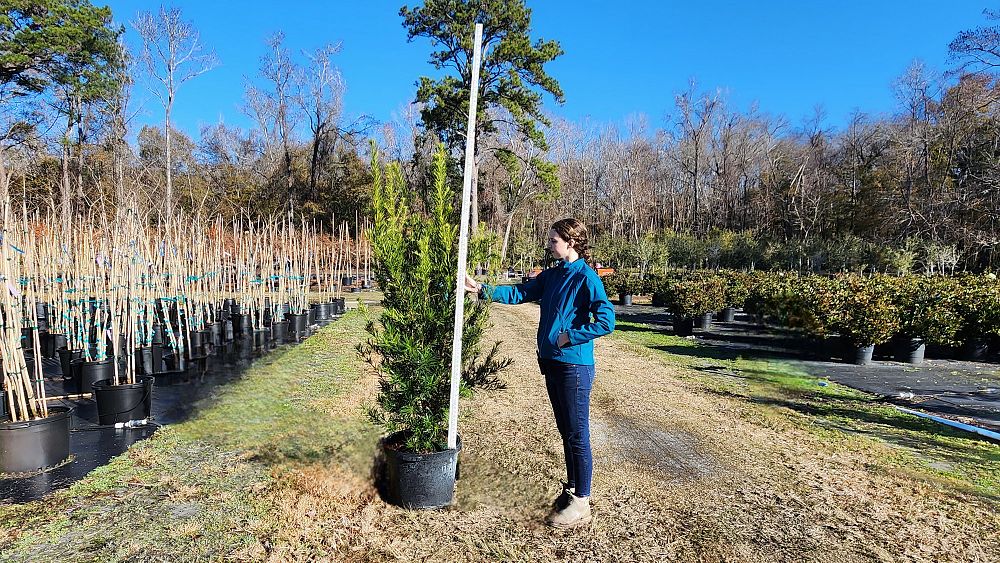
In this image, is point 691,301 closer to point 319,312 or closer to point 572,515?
point 319,312

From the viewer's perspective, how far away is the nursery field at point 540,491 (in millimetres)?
2809

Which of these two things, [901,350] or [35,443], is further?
[901,350]

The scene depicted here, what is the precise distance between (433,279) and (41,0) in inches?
982

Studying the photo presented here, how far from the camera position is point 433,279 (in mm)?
3236

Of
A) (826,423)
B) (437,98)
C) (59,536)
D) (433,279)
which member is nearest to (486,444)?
(433,279)

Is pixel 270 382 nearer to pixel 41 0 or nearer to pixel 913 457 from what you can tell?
pixel 913 457

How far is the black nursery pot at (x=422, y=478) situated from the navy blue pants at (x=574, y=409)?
657 millimetres

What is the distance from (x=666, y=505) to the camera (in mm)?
3330

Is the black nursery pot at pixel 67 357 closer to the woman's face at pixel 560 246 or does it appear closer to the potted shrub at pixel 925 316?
the woman's face at pixel 560 246

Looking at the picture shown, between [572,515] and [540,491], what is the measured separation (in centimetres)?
45

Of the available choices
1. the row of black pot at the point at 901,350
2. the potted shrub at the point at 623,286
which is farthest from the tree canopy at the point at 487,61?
the row of black pot at the point at 901,350

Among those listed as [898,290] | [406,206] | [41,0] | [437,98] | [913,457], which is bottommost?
[913,457]

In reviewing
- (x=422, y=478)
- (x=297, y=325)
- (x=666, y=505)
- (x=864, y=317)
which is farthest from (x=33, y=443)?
(x=864, y=317)

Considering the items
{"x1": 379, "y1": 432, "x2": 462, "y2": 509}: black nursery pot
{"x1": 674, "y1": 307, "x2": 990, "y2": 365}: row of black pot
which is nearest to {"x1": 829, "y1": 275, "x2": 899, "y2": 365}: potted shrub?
{"x1": 674, "y1": 307, "x2": 990, "y2": 365}: row of black pot
